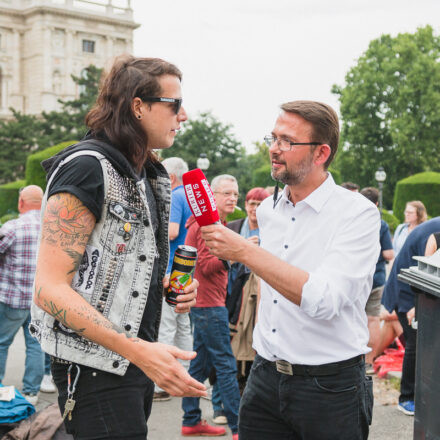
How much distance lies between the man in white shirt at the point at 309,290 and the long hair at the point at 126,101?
420mm

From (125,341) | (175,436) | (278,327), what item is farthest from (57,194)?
(175,436)

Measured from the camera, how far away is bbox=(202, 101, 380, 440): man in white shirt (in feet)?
7.90

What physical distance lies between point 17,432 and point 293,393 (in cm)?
254

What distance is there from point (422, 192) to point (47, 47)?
173 ft

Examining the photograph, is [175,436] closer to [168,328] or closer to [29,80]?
[168,328]

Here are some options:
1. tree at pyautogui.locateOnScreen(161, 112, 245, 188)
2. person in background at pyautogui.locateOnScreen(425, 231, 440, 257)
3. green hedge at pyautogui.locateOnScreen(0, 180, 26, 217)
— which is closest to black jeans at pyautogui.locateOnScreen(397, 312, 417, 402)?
person in background at pyautogui.locateOnScreen(425, 231, 440, 257)

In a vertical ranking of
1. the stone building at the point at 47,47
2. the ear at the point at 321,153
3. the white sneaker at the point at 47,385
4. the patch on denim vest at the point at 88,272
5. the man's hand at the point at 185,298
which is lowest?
the white sneaker at the point at 47,385

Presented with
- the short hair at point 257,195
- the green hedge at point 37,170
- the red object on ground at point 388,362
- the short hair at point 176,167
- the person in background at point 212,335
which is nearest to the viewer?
the person in background at point 212,335

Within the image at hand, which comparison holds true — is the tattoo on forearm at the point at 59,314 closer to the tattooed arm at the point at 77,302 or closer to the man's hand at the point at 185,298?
the tattooed arm at the point at 77,302

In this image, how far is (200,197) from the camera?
239 cm

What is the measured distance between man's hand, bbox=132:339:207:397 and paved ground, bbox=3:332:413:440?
334 centimetres

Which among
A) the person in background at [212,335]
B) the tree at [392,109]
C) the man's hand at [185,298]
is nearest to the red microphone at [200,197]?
the man's hand at [185,298]

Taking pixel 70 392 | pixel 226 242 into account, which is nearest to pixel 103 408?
pixel 70 392

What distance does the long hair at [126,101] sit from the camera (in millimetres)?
2236
